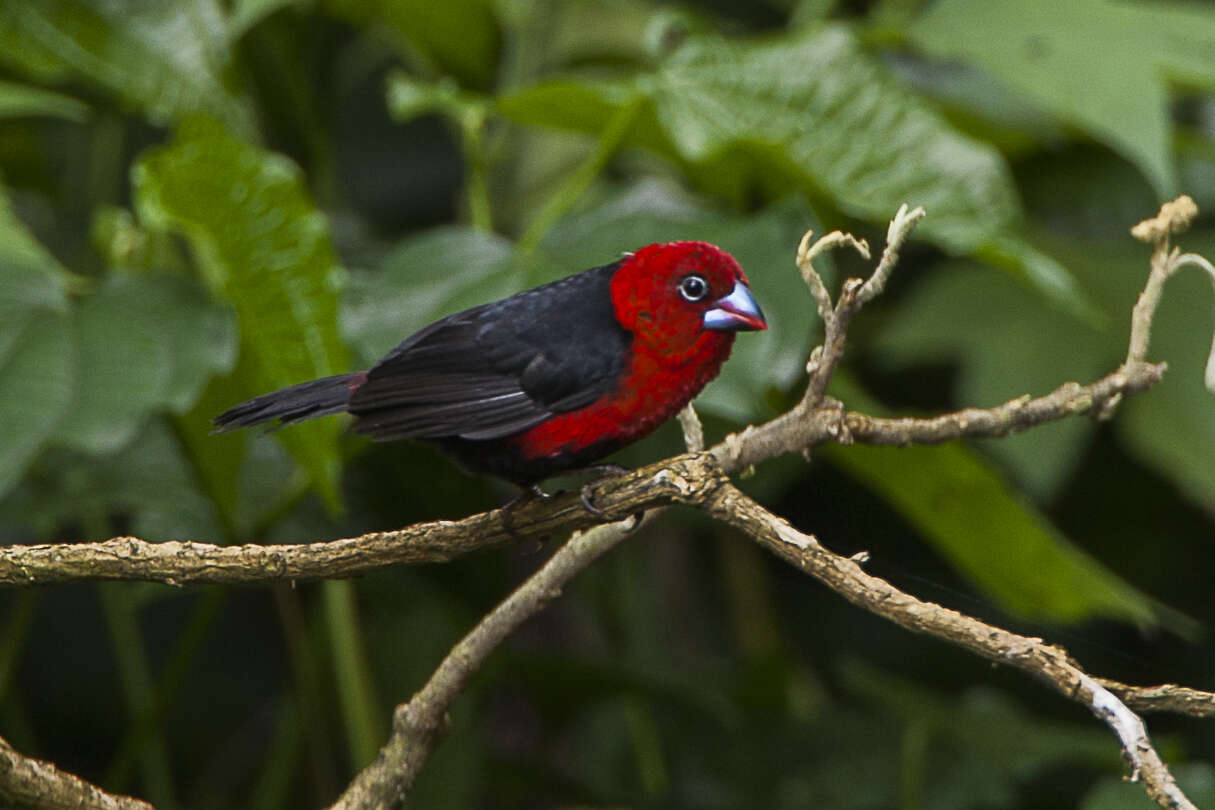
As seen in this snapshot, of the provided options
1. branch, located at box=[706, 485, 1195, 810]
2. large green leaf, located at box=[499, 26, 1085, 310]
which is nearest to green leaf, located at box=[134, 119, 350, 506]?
large green leaf, located at box=[499, 26, 1085, 310]

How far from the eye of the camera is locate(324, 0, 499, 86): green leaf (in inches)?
75.4

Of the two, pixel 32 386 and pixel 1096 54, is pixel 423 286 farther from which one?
pixel 1096 54

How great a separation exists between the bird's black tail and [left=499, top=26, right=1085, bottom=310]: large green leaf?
2.17 ft

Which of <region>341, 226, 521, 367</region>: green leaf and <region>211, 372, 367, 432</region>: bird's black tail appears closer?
<region>211, 372, 367, 432</region>: bird's black tail

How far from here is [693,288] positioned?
0.86m

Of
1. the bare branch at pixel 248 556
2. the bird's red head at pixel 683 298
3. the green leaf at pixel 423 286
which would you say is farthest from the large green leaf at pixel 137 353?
the bird's red head at pixel 683 298

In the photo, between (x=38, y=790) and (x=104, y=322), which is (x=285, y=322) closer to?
(x=104, y=322)

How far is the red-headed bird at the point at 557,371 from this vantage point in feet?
2.86

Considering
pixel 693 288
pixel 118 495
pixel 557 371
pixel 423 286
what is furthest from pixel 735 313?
pixel 118 495

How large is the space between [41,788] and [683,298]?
497 millimetres

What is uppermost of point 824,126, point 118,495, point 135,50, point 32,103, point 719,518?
point 135,50

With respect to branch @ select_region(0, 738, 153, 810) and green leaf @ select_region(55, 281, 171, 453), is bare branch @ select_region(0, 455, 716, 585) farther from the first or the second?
green leaf @ select_region(55, 281, 171, 453)

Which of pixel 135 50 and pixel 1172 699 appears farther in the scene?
pixel 135 50

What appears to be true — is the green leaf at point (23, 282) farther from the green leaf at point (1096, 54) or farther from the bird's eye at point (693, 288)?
the green leaf at point (1096, 54)
